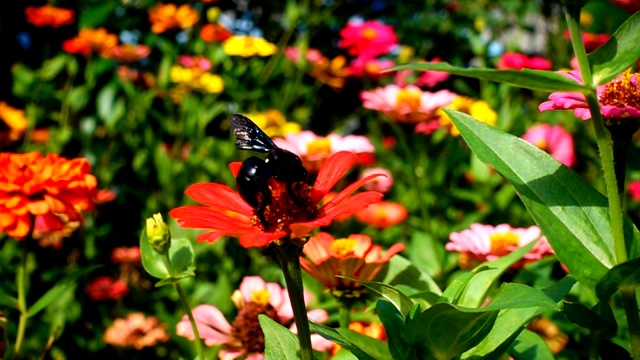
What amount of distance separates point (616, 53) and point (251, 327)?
470mm

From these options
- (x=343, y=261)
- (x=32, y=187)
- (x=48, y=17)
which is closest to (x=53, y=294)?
(x=32, y=187)

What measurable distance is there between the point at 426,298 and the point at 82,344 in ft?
2.63

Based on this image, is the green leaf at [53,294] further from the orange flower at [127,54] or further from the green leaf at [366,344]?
the orange flower at [127,54]

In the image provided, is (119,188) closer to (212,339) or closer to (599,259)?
(212,339)

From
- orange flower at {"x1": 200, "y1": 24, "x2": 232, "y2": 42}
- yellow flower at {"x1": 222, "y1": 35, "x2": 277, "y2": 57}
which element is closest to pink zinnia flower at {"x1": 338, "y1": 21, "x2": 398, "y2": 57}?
yellow flower at {"x1": 222, "y1": 35, "x2": 277, "y2": 57}

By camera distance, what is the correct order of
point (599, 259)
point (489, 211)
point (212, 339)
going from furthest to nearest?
point (489, 211) → point (212, 339) → point (599, 259)

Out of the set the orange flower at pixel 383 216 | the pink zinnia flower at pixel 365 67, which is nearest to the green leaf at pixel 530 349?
the orange flower at pixel 383 216

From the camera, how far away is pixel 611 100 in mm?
639

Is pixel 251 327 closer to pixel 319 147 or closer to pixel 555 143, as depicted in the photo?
pixel 319 147

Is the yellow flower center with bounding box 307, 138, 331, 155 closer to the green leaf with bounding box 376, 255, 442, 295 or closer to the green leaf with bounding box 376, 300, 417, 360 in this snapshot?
the green leaf with bounding box 376, 255, 442, 295

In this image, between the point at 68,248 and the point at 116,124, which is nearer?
the point at 68,248

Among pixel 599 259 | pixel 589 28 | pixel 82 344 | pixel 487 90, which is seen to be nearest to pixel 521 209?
pixel 487 90

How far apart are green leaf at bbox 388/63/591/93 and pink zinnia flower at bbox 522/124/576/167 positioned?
0.84 m

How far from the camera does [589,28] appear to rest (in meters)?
2.82
